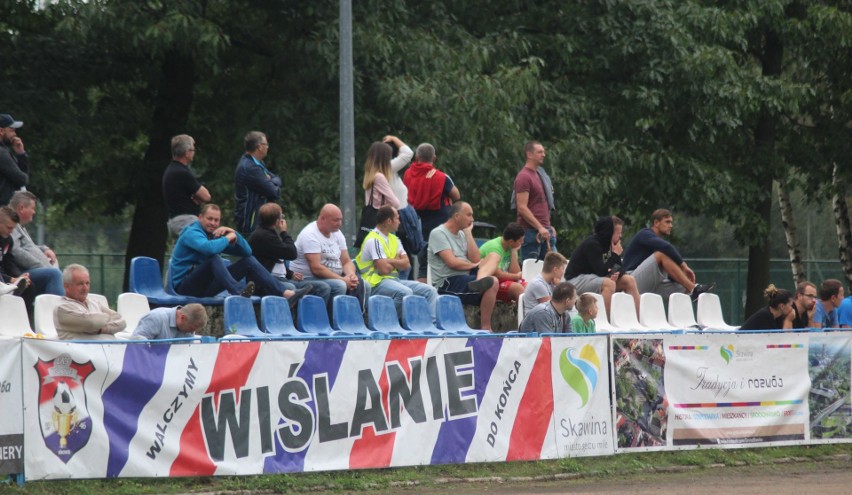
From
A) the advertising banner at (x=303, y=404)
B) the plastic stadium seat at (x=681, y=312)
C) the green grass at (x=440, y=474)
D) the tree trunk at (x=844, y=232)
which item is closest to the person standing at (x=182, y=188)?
the advertising banner at (x=303, y=404)

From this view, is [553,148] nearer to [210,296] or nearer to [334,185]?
[334,185]

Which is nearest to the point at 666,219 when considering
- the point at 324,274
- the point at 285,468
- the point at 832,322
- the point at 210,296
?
the point at 832,322

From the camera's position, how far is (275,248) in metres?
13.0

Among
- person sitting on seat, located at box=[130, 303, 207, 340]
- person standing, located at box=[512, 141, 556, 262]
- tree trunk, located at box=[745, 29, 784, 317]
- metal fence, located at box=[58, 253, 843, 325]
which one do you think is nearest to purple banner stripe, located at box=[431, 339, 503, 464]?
person sitting on seat, located at box=[130, 303, 207, 340]

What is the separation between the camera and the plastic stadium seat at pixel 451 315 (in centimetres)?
1356

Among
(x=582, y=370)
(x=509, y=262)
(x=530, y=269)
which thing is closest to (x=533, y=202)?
(x=530, y=269)

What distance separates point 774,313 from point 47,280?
7.81 m

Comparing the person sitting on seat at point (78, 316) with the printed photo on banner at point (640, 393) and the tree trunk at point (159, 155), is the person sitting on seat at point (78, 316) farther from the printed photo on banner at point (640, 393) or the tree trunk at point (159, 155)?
the tree trunk at point (159, 155)

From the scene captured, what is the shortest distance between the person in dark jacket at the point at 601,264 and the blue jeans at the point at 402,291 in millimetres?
1968

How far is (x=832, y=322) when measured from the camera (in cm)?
1598

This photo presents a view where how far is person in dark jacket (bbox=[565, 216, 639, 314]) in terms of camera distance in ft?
49.2

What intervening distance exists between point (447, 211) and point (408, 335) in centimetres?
361

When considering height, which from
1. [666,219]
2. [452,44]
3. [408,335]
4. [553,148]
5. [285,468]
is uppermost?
[452,44]

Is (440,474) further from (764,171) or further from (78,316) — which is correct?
(764,171)
